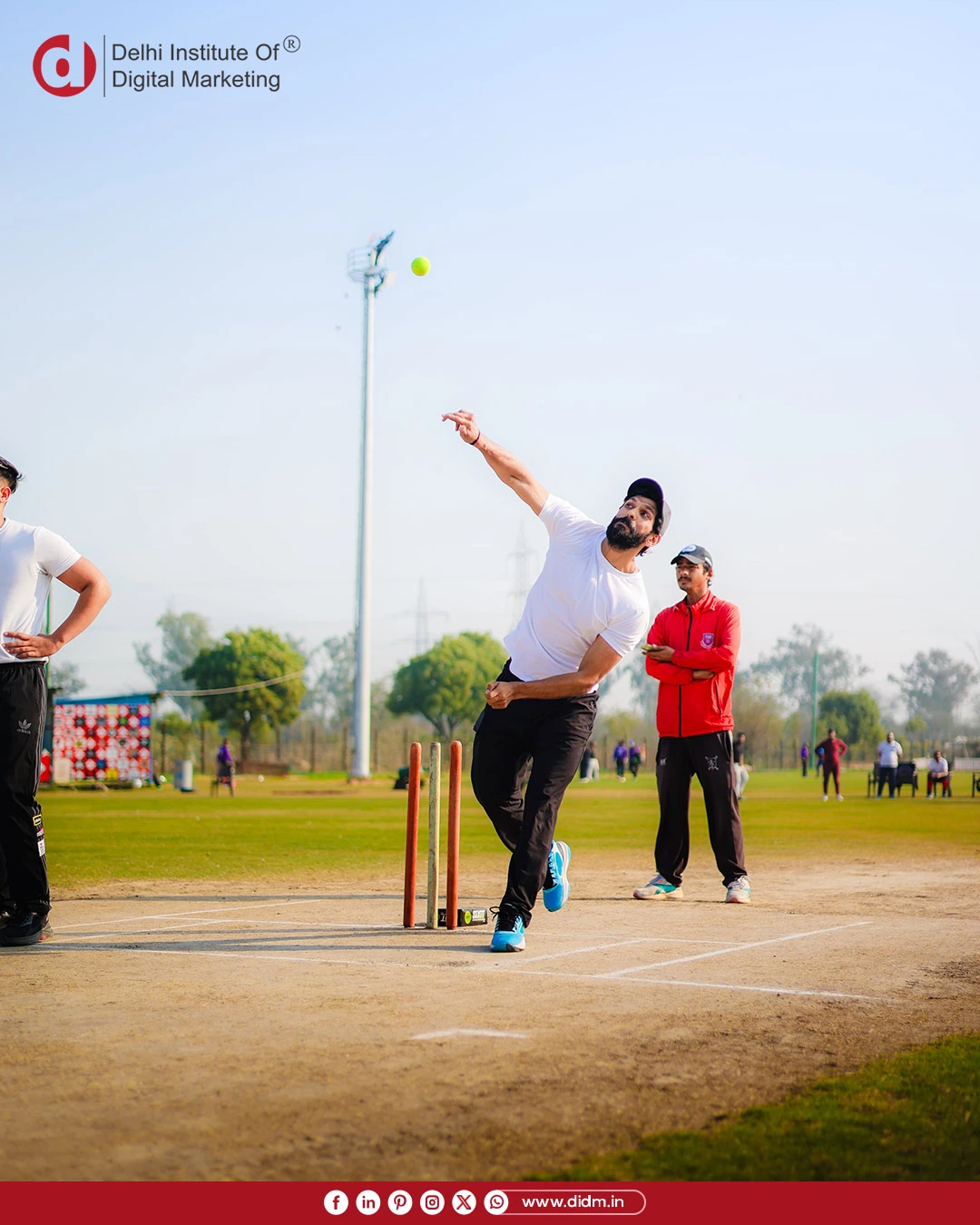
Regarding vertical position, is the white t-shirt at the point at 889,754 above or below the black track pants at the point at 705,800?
below

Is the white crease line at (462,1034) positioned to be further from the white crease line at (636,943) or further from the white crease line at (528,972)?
the white crease line at (636,943)

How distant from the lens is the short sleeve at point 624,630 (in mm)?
6652

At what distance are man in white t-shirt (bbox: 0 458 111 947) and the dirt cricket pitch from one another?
33cm

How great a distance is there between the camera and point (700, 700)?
9250mm

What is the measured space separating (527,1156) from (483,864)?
29.3ft

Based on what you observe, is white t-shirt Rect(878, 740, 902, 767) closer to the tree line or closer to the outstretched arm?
the tree line

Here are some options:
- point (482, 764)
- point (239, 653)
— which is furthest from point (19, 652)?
point (239, 653)

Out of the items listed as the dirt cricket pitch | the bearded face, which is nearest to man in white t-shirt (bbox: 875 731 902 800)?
the dirt cricket pitch

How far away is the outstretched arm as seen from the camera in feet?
22.4

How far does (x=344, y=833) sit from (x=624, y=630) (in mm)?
11228

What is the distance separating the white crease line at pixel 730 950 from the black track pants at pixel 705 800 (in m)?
1.37

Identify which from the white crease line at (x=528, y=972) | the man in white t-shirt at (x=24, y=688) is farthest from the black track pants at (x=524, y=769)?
the man in white t-shirt at (x=24, y=688)

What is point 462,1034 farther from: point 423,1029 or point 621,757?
point 621,757

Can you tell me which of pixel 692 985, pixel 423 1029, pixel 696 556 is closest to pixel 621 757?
pixel 696 556
